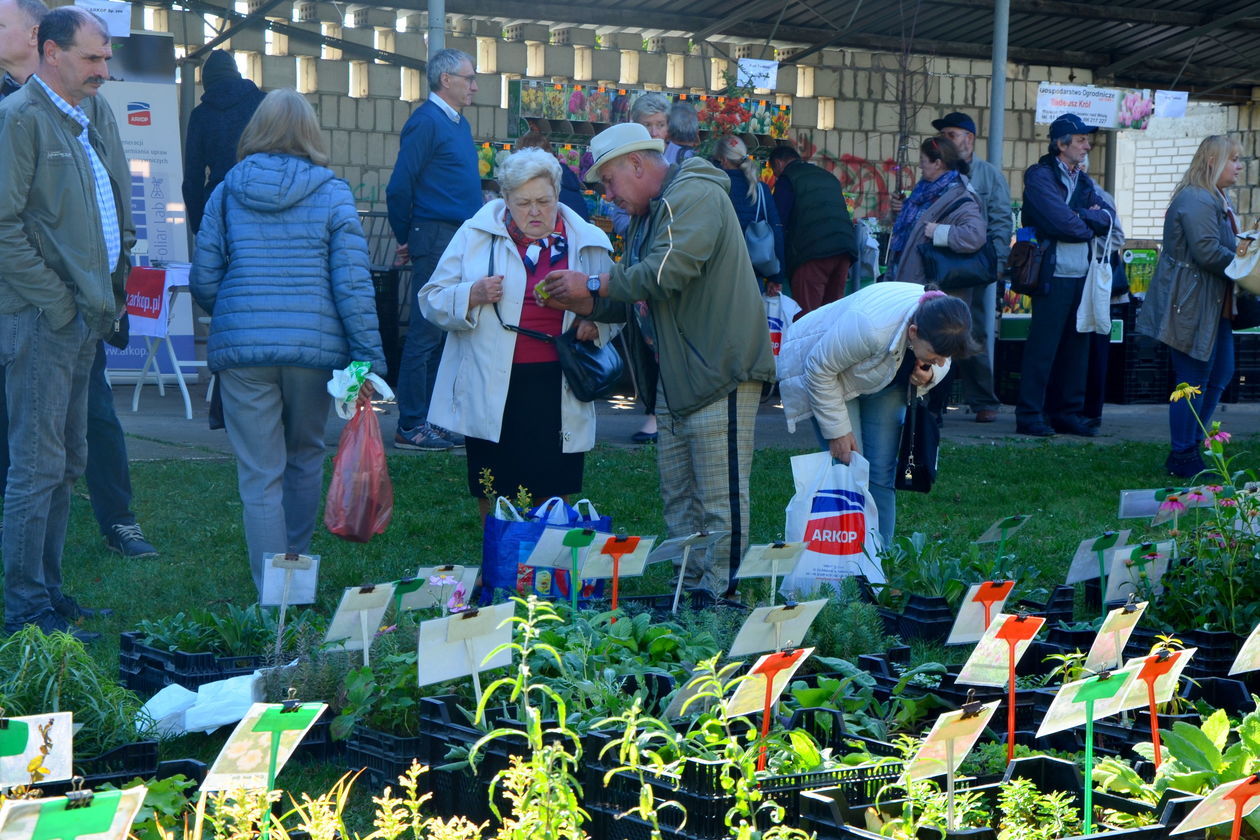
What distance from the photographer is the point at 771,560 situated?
381 cm

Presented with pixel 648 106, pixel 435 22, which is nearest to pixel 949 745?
pixel 648 106

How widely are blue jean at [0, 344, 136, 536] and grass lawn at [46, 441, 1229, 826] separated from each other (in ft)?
0.51

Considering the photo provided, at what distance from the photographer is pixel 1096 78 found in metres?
16.6

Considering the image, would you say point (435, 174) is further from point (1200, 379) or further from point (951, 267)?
point (1200, 379)

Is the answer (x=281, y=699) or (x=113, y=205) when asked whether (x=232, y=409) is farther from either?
(x=281, y=699)

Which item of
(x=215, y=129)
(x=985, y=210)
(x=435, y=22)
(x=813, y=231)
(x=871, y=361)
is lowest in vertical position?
(x=871, y=361)

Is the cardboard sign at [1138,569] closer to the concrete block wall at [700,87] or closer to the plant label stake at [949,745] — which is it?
Result: the plant label stake at [949,745]

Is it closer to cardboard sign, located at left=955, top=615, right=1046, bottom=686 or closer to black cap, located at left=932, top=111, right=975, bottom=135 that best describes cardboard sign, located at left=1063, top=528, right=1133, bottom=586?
cardboard sign, located at left=955, top=615, right=1046, bottom=686

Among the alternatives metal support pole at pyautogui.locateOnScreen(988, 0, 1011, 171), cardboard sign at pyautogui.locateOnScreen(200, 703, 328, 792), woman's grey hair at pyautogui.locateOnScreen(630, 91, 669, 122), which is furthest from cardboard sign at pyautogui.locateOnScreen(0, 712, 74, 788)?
metal support pole at pyautogui.locateOnScreen(988, 0, 1011, 171)

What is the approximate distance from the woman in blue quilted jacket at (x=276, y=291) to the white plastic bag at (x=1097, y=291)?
5.23 metres

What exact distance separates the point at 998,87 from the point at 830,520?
247 inches

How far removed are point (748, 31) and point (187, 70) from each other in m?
5.32

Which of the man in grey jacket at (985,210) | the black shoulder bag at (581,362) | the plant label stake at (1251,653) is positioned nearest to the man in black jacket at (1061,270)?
the man in grey jacket at (985,210)

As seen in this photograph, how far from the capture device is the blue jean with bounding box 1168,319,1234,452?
6988 millimetres
